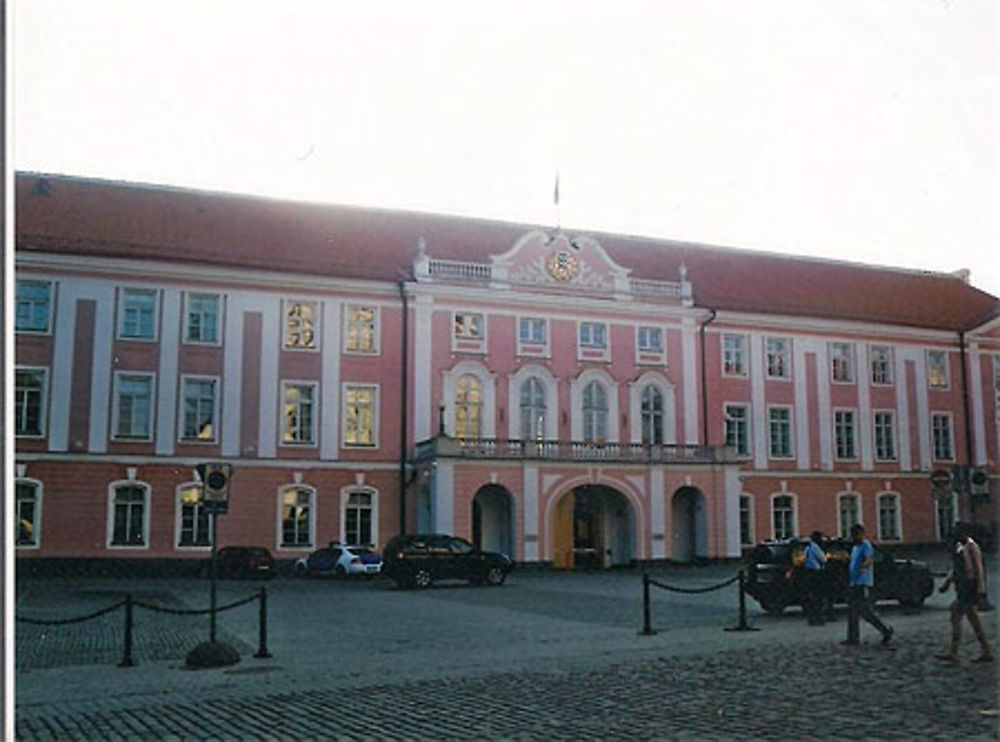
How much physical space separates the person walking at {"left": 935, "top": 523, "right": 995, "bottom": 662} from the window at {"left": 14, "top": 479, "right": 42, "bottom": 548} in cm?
2436

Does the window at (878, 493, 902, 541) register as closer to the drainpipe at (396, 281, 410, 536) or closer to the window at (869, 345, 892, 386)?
the window at (869, 345, 892, 386)

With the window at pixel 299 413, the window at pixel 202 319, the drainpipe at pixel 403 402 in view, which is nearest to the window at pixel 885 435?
the drainpipe at pixel 403 402

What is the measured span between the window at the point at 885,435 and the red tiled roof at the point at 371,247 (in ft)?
9.00

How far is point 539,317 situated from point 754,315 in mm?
7765

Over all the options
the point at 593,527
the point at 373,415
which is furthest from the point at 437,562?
the point at 593,527

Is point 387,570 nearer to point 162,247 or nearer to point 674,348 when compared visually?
point 162,247

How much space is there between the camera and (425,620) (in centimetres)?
1688

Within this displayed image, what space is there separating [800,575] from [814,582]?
1.44 feet

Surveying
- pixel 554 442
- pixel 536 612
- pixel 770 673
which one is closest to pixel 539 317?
pixel 554 442

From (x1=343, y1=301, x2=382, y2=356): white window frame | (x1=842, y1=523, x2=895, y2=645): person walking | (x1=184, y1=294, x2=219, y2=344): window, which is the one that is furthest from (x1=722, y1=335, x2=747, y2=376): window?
(x1=842, y1=523, x2=895, y2=645): person walking

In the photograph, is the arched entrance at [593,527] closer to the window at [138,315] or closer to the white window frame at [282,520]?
→ the white window frame at [282,520]

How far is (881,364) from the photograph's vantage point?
31875 millimetres

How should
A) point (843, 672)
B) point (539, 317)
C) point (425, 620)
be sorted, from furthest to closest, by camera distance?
point (539, 317), point (425, 620), point (843, 672)

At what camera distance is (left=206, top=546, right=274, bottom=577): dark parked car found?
95.6ft
